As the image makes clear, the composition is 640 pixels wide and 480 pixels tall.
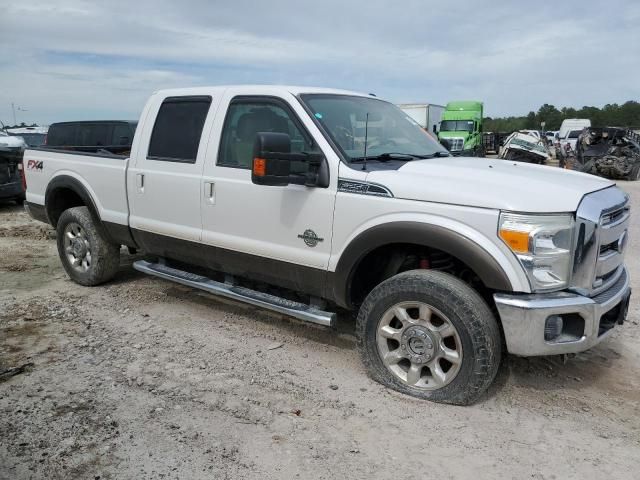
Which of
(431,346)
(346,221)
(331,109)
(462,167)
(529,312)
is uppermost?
(331,109)

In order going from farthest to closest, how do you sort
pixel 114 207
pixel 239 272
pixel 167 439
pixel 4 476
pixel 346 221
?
pixel 114 207, pixel 239 272, pixel 346 221, pixel 167 439, pixel 4 476

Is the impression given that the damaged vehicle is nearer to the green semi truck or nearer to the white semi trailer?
the green semi truck

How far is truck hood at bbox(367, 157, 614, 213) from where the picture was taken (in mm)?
3080

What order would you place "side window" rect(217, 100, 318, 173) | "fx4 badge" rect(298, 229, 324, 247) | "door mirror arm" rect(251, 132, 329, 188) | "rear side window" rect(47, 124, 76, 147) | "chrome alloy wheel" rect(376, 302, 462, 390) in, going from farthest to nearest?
"rear side window" rect(47, 124, 76, 147), "side window" rect(217, 100, 318, 173), "fx4 badge" rect(298, 229, 324, 247), "door mirror arm" rect(251, 132, 329, 188), "chrome alloy wheel" rect(376, 302, 462, 390)

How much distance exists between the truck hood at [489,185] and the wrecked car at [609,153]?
17.2 meters

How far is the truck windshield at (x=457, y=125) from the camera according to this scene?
2738 centimetres

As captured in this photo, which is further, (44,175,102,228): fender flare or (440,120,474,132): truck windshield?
(440,120,474,132): truck windshield

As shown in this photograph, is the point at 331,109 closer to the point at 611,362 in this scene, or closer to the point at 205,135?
the point at 205,135

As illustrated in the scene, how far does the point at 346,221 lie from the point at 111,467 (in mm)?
1977

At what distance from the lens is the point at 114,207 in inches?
208

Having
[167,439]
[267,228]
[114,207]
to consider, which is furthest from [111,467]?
[114,207]

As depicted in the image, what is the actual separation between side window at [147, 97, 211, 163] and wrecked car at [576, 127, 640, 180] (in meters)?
17.8

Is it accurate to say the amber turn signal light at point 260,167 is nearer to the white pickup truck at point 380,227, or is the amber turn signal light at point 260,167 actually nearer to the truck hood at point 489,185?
the white pickup truck at point 380,227

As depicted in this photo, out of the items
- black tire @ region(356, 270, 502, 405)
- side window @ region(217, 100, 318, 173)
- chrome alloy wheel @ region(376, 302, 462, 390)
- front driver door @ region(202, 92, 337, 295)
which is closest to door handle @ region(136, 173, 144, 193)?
front driver door @ region(202, 92, 337, 295)
